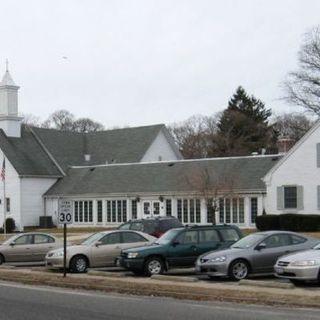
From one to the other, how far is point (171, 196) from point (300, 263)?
34012mm

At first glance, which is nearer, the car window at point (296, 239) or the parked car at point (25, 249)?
the car window at point (296, 239)

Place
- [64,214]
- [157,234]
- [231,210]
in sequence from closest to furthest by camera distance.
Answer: [64,214], [157,234], [231,210]

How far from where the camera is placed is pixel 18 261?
2828 centimetres

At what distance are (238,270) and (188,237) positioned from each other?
309 cm

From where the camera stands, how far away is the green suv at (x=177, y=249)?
21.7 m

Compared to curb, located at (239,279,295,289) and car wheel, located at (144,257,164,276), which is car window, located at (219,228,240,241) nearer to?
car wheel, located at (144,257,164,276)

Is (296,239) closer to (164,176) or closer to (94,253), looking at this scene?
(94,253)

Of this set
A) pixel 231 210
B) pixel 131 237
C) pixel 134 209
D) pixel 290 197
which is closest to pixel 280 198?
pixel 290 197

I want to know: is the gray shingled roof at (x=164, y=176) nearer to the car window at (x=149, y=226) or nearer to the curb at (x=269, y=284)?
the car window at (x=149, y=226)

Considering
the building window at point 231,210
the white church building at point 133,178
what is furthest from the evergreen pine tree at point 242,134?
the building window at point 231,210

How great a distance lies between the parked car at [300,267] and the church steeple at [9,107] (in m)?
46.9

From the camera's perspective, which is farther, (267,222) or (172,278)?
(267,222)

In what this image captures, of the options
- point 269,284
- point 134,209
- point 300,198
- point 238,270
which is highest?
point 300,198

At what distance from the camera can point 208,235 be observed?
2273 centimetres
